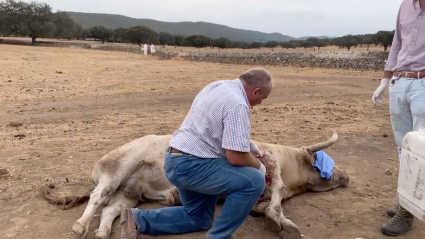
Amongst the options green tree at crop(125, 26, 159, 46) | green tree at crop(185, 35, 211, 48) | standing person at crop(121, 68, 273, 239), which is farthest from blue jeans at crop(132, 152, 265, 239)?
green tree at crop(185, 35, 211, 48)

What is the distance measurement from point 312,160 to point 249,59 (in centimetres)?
2575

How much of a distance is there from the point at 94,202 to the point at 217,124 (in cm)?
172

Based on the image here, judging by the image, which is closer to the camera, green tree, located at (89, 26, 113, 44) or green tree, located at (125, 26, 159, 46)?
green tree, located at (125, 26, 159, 46)

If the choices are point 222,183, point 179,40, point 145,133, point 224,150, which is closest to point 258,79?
point 224,150

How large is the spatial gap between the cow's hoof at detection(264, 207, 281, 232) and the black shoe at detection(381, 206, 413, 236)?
1.12 metres

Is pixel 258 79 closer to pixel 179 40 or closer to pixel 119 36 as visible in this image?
pixel 119 36

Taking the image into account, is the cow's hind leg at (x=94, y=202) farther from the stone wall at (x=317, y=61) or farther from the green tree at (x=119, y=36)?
the green tree at (x=119, y=36)

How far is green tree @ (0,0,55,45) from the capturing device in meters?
60.3

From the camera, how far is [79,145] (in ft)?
23.6

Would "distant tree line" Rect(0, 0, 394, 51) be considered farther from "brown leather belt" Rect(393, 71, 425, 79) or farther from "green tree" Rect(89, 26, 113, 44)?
"brown leather belt" Rect(393, 71, 425, 79)

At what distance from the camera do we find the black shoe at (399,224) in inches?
175

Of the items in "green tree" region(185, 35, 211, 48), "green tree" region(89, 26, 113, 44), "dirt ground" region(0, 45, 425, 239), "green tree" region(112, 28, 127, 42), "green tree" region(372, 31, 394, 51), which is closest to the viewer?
"dirt ground" region(0, 45, 425, 239)

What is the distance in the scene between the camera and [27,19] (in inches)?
2445

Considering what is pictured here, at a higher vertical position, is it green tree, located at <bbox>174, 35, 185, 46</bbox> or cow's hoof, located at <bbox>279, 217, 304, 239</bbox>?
green tree, located at <bbox>174, 35, 185, 46</bbox>
